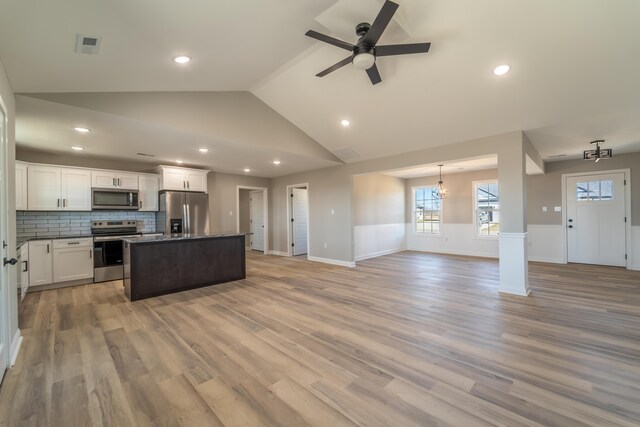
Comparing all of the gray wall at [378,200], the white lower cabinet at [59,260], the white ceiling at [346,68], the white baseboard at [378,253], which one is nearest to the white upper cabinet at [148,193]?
the white ceiling at [346,68]

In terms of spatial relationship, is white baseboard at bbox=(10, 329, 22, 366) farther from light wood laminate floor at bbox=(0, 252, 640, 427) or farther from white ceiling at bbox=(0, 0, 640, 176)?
white ceiling at bbox=(0, 0, 640, 176)

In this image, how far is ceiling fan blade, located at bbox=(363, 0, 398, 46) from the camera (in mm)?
1852

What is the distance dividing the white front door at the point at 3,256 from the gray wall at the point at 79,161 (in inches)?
135

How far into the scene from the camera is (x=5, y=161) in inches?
88.7

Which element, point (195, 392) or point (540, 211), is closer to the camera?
point (195, 392)

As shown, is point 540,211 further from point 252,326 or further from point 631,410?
point 252,326

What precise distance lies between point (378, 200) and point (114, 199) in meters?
6.36

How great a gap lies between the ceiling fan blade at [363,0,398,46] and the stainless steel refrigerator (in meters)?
5.11

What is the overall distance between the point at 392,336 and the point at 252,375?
1.40 metres

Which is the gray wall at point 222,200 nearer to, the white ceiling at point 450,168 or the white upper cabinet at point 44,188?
the white upper cabinet at point 44,188

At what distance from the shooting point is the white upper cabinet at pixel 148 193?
18.6ft

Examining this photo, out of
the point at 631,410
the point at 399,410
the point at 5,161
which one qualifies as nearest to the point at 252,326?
the point at 399,410

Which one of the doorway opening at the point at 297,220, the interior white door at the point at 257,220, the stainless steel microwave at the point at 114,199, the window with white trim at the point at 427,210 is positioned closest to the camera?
the stainless steel microwave at the point at 114,199

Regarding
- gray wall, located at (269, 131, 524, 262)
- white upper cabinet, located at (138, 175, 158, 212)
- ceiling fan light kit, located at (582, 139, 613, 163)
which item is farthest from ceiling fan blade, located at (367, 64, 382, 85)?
white upper cabinet, located at (138, 175, 158, 212)
